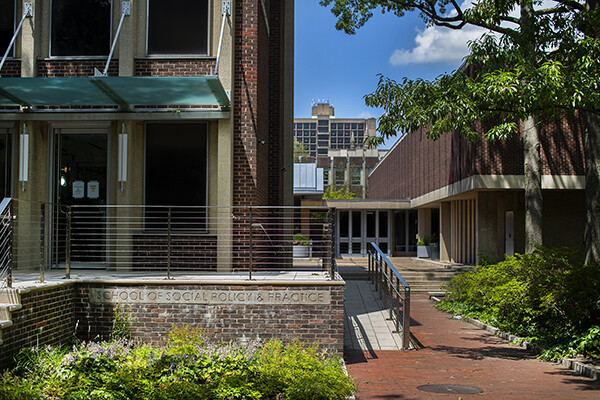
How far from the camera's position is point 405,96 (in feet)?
36.0

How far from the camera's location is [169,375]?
22.8 ft

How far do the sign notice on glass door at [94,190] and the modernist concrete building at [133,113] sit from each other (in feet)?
0.09

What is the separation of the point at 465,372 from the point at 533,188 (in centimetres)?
915

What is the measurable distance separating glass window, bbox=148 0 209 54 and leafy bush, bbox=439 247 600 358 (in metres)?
7.81

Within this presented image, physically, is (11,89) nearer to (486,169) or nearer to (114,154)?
(114,154)

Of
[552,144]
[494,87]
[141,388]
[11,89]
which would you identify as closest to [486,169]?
[552,144]

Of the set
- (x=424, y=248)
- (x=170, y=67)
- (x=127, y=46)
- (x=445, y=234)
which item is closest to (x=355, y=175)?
(x=424, y=248)

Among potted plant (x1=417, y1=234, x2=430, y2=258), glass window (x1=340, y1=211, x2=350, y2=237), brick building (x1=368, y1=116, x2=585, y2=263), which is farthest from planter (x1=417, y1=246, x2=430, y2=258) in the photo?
glass window (x1=340, y1=211, x2=350, y2=237)

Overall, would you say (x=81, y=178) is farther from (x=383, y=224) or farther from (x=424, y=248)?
(x=383, y=224)

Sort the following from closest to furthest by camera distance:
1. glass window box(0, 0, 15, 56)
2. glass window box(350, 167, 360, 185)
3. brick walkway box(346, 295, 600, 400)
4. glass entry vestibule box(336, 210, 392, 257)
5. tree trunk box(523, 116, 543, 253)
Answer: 1. brick walkway box(346, 295, 600, 400)
2. glass window box(0, 0, 15, 56)
3. tree trunk box(523, 116, 543, 253)
4. glass entry vestibule box(336, 210, 392, 257)
5. glass window box(350, 167, 360, 185)

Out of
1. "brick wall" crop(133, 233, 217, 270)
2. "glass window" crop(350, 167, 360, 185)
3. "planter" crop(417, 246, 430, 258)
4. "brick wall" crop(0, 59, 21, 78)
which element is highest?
"glass window" crop(350, 167, 360, 185)

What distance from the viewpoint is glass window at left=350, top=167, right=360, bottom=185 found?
8969 centimetres

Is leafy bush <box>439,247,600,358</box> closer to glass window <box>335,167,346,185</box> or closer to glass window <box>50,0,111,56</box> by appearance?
glass window <box>50,0,111,56</box>

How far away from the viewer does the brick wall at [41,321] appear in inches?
291
